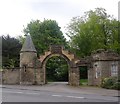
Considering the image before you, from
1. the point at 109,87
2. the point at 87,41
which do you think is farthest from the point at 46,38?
the point at 109,87

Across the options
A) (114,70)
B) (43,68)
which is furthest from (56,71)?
(114,70)

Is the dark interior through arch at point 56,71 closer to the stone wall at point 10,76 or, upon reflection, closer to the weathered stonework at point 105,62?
the stone wall at point 10,76

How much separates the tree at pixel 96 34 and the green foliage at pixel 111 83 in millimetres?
20974

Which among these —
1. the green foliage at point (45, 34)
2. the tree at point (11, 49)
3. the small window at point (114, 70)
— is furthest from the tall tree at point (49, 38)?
the small window at point (114, 70)

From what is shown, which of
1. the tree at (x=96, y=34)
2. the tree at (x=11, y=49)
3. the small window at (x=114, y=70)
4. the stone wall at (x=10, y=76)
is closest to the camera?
the small window at (x=114, y=70)

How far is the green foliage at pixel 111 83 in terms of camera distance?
35.6m

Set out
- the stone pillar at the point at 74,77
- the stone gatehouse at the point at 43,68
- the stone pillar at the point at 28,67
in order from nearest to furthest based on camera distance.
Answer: the stone gatehouse at the point at 43,68 < the stone pillar at the point at 74,77 < the stone pillar at the point at 28,67

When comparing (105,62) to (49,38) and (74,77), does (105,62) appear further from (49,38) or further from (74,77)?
(49,38)

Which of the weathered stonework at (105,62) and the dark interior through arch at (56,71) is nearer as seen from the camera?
the weathered stonework at (105,62)

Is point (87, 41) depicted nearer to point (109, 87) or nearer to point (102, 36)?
point (102, 36)

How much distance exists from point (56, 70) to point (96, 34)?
1126 centimetres

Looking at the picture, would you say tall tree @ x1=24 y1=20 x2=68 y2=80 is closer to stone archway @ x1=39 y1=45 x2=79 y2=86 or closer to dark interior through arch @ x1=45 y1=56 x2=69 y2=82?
dark interior through arch @ x1=45 y1=56 x2=69 y2=82

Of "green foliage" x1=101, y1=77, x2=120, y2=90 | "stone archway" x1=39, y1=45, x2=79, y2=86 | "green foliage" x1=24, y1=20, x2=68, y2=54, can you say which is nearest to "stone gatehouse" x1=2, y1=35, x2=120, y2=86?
"stone archway" x1=39, y1=45, x2=79, y2=86

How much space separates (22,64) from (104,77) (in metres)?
11.7
